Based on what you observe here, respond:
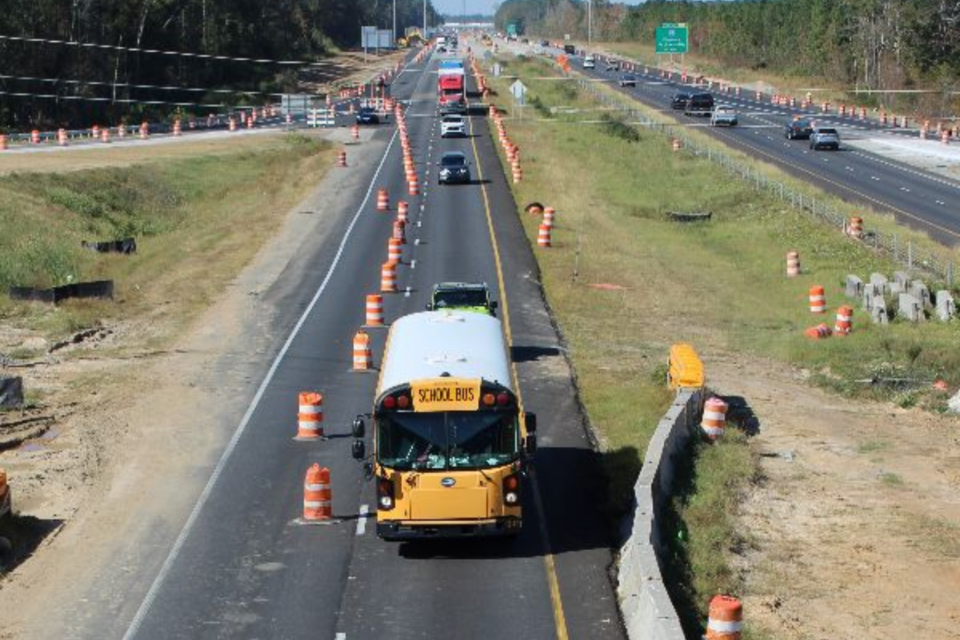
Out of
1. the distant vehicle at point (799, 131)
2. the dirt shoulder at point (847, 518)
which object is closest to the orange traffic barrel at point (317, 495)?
the dirt shoulder at point (847, 518)

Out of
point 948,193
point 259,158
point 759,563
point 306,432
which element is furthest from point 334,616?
point 259,158

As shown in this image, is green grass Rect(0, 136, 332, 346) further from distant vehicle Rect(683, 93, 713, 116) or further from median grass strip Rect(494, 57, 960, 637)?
distant vehicle Rect(683, 93, 713, 116)

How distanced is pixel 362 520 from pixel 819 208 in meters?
42.7

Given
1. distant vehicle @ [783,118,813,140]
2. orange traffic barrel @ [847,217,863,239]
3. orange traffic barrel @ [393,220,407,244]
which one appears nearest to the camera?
orange traffic barrel @ [393,220,407,244]

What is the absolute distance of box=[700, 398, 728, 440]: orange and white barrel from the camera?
2959 cm

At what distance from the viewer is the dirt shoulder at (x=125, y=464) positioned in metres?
20.7

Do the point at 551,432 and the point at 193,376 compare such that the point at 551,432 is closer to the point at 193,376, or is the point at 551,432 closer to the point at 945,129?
the point at 193,376

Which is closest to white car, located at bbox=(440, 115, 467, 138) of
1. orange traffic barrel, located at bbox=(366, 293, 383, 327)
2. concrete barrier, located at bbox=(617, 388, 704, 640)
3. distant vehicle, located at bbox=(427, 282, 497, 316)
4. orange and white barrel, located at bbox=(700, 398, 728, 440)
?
orange traffic barrel, located at bbox=(366, 293, 383, 327)

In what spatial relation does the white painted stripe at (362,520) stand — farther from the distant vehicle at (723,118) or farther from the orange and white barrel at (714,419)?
the distant vehicle at (723,118)

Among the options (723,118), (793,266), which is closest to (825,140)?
(723,118)

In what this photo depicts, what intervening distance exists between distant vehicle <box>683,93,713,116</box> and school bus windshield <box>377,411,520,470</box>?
314ft

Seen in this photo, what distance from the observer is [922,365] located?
38.0 m

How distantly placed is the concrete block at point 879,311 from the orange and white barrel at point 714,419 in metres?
14.4

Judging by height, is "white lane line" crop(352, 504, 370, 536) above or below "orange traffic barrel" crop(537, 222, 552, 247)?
above
